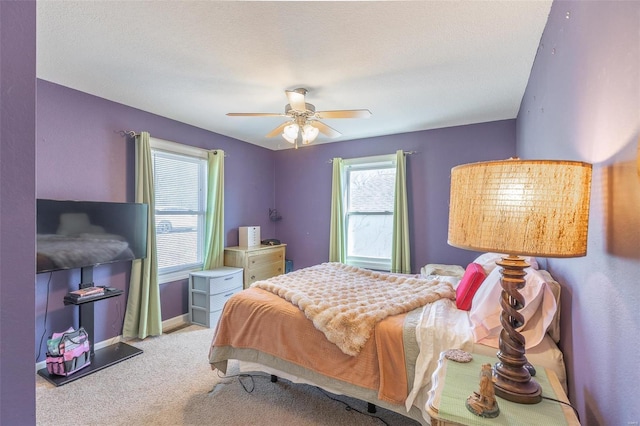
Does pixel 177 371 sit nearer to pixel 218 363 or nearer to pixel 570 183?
pixel 218 363

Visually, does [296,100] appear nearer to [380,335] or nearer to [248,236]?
[380,335]

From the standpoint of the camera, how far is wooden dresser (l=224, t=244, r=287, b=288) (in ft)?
13.6

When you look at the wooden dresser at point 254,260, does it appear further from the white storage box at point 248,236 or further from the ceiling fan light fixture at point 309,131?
the ceiling fan light fixture at point 309,131

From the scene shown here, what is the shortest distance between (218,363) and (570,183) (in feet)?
7.98

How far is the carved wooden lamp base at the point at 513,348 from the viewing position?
3.37ft

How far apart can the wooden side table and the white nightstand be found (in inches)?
119

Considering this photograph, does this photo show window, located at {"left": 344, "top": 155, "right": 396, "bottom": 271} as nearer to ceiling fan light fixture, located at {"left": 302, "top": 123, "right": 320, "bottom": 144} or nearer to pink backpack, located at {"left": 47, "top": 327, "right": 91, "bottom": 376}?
ceiling fan light fixture, located at {"left": 302, "top": 123, "right": 320, "bottom": 144}

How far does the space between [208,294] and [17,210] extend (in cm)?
313

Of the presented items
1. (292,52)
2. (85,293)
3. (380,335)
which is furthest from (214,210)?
(380,335)

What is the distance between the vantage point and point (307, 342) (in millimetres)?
1969

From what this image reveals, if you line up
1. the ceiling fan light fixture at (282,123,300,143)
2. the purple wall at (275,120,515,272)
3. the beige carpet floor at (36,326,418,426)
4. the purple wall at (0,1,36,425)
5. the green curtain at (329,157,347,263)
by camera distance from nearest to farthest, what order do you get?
1. the purple wall at (0,1,36,425)
2. the beige carpet floor at (36,326,418,426)
3. the ceiling fan light fixture at (282,123,300,143)
4. the purple wall at (275,120,515,272)
5. the green curtain at (329,157,347,263)

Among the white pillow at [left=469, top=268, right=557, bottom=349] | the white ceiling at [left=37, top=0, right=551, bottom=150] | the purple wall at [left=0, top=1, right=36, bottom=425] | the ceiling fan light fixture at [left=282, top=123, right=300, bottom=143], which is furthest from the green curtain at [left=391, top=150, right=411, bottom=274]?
the purple wall at [left=0, top=1, right=36, bottom=425]

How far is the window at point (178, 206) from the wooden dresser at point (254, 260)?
16.2 inches

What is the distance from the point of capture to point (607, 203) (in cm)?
96
